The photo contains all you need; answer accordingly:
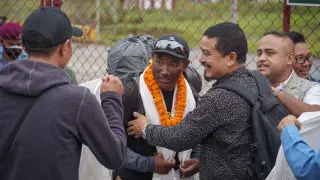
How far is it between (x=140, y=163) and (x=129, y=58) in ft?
2.54

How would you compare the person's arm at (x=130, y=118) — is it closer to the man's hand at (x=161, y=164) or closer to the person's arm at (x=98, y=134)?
the man's hand at (x=161, y=164)

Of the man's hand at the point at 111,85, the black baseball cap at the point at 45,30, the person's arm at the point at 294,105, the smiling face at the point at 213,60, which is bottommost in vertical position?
the person's arm at the point at 294,105

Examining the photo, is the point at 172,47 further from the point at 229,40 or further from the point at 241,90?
the point at 241,90

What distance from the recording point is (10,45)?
5.33 meters

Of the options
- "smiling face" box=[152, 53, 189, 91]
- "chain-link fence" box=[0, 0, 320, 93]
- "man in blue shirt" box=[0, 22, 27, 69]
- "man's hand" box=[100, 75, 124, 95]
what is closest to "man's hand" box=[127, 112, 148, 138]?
"smiling face" box=[152, 53, 189, 91]

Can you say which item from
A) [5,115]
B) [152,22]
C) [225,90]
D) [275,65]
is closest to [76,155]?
[5,115]

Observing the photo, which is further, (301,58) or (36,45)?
(301,58)

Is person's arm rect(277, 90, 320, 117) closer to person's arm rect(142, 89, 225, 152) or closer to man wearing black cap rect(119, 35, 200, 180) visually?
person's arm rect(142, 89, 225, 152)

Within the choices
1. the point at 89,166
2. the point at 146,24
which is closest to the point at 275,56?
the point at 89,166

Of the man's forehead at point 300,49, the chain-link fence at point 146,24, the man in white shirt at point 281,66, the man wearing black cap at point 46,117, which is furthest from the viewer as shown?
the chain-link fence at point 146,24

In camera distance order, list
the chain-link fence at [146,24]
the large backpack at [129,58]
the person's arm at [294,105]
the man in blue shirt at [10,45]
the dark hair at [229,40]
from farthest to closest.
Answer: the chain-link fence at [146,24], the man in blue shirt at [10,45], the large backpack at [129,58], the person's arm at [294,105], the dark hair at [229,40]

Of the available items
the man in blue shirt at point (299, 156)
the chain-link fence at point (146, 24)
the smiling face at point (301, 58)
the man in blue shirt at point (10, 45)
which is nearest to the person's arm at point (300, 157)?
the man in blue shirt at point (299, 156)

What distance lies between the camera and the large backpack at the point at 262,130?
111 inches

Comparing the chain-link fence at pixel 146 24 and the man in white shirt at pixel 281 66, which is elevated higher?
the man in white shirt at pixel 281 66
